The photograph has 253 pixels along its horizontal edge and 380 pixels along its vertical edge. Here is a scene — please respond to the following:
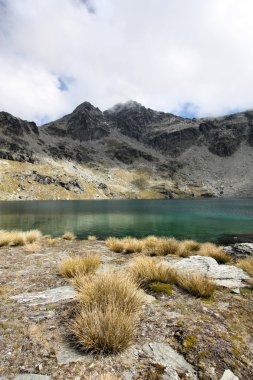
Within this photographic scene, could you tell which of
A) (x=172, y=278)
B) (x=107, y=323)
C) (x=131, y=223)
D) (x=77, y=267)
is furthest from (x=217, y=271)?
(x=131, y=223)

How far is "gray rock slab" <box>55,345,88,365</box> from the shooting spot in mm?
4098

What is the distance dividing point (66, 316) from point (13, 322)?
111 centimetres

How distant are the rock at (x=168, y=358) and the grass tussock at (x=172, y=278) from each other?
2315 mm

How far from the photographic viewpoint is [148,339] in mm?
4727

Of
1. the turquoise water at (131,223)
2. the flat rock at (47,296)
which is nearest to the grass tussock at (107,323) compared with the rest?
the flat rock at (47,296)

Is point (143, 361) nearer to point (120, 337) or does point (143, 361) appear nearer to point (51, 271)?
point (120, 337)

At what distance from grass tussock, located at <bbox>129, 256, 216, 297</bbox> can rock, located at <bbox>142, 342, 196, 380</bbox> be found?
2315mm

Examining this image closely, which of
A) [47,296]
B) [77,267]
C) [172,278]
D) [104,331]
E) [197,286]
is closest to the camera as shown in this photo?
[104,331]

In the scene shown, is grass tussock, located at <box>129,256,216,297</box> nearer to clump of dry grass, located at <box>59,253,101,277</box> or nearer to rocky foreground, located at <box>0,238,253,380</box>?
rocky foreground, located at <box>0,238,253,380</box>

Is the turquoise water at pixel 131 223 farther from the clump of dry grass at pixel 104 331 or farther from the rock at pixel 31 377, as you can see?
the rock at pixel 31 377

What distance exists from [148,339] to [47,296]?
3.40 m

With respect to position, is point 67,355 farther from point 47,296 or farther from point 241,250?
point 241,250

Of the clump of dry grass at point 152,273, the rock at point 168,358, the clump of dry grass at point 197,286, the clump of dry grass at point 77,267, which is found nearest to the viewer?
the rock at point 168,358

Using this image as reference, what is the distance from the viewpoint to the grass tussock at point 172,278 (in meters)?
7.08
